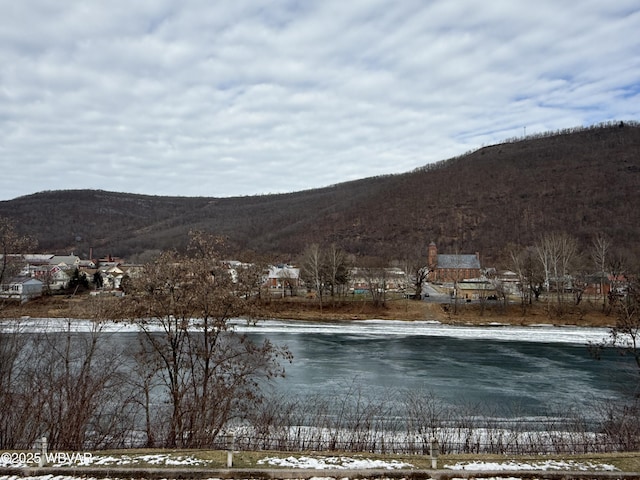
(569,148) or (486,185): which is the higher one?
(569,148)

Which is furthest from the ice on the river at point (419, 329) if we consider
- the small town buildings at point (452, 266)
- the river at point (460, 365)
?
the small town buildings at point (452, 266)

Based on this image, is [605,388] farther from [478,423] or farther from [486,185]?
[486,185]

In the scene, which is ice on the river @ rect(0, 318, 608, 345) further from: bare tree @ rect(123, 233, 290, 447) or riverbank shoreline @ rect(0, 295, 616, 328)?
bare tree @ rect(123, 233, 290, 447)

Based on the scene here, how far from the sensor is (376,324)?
4312 centimetres

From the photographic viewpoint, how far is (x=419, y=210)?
13912cm

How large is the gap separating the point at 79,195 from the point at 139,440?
19428 centimetres

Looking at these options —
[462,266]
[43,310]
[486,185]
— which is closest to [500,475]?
[43,310]

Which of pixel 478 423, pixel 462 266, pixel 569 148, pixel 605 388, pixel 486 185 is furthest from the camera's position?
pixel 569 148

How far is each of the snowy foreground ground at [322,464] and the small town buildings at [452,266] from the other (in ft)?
233

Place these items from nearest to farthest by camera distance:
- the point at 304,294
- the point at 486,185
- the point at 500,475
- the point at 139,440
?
1. the point at 500,475
2. the point at 139,440
3. the point at 304,294
4. the point at 486,185

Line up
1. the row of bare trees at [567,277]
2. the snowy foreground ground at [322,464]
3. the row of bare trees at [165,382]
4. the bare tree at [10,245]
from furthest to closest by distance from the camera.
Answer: the row of bare trees at [567,277] < the bare tree at [10,245] < the row of bare trees at [165,382] < the snowy foreground ground at [322,464]

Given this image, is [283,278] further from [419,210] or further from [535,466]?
[419,210]

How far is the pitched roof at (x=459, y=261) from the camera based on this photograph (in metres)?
82.8

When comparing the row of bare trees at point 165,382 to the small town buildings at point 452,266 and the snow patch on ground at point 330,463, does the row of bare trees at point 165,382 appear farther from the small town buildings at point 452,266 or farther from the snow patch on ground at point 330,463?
the small town buildings at point 452,266
